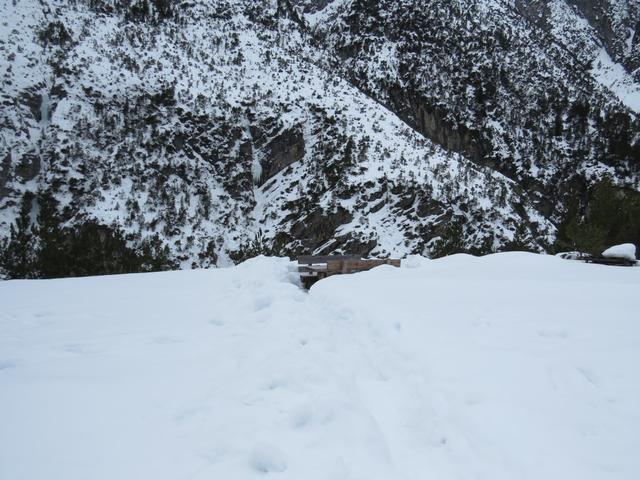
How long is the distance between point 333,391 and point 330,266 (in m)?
9.50

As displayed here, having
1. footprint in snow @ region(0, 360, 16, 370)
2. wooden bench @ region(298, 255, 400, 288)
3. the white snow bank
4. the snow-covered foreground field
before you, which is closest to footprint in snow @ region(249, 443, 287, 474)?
the snow-covered foreground field

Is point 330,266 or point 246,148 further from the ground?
point 246,148

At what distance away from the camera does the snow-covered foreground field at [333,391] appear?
2.07 metres

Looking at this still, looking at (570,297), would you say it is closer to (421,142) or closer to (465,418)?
(465,418)

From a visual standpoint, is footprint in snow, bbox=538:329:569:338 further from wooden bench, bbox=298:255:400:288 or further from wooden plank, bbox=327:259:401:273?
wooden plank, bbox=327:259:401:273

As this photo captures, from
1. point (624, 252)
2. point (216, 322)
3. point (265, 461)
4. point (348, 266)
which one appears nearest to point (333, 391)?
point (265, 461)

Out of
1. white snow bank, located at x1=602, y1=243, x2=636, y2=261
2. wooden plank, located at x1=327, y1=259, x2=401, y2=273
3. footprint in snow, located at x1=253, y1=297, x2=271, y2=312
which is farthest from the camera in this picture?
wooden plank, located at x1=327, y1=259, x2=401, y2=273

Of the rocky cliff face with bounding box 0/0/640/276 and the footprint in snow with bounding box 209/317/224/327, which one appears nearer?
the footprint in snow with bounding box 209/317/224/327

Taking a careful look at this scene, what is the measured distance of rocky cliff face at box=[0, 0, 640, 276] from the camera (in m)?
28.6

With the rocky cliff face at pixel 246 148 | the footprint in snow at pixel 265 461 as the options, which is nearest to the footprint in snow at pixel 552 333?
the footprint in snow at pixel 265 461

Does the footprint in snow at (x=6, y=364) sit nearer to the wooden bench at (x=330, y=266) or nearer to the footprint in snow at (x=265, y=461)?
the footprint in snow at (x=265, y=461)

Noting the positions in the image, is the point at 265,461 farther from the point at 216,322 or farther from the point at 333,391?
the point at 216,322

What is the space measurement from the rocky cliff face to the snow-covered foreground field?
18.3 meters

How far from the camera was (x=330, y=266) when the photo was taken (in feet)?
40.9
